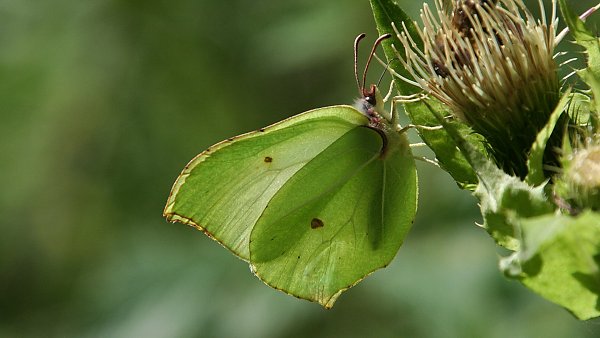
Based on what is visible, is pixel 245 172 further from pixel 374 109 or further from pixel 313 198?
pixel 374 109

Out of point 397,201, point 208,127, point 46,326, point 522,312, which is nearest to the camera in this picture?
point 397,201

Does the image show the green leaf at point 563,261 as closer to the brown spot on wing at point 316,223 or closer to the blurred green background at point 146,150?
the brown spot on wing at point 316,223

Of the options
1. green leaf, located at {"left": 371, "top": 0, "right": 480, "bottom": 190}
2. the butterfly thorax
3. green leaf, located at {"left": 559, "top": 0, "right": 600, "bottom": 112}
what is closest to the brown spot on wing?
the butterfly thorax

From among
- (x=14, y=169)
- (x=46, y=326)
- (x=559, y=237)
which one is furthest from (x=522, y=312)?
(x=14, y=169)

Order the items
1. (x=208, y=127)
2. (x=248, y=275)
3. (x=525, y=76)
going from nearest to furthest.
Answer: (x=525, y=76) < (x=248, y=275) < (x=208, y=127)

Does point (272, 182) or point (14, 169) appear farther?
point (14, 169)

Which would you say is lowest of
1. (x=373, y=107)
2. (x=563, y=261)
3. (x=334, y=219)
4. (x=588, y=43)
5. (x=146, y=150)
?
(x=146, y=150)

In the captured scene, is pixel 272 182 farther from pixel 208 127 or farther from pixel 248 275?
pixel 208 127

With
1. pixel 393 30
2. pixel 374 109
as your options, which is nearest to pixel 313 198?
pixel 374 109
